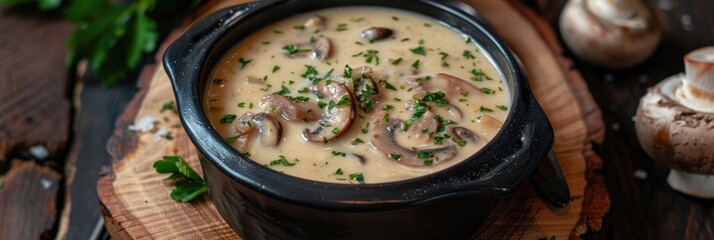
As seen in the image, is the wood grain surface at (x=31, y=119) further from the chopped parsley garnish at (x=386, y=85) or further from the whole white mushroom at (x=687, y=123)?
the whole white mushroom at (x=687, y=123)

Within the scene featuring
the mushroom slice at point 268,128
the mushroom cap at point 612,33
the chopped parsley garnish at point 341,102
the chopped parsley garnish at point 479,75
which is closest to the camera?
the mushroom slice at point 268,128

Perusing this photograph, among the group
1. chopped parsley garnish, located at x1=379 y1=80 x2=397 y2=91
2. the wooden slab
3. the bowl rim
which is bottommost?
the wooden slab

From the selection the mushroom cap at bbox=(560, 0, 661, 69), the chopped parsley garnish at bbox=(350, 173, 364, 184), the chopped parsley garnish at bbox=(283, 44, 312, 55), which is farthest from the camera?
the mushroom cap at bbox=(560, 0, 661, 69)

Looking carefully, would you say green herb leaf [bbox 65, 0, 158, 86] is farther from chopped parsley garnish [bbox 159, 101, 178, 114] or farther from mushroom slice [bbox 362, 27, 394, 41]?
mushroom slice [bbox 362, 27, 394, 41]

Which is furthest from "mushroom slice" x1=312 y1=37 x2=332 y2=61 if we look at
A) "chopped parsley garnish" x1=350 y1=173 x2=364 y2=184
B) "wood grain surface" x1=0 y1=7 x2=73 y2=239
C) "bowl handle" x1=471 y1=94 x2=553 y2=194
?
"wood grain surface" x1=0 y1=7 x2=73 y2=239

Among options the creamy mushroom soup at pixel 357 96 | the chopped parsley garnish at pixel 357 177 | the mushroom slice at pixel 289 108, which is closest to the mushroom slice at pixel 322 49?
the creamy mushroom soup at pixel 357 96
